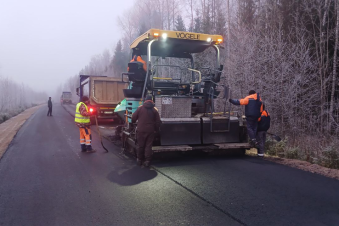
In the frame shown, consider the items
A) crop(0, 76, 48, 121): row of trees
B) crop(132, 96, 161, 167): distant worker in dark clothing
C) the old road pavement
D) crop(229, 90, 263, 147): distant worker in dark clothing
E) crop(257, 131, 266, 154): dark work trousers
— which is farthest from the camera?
crop(0, 76, 48, 121): row of trees

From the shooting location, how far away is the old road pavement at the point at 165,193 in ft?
12.2

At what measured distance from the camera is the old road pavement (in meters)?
3.73

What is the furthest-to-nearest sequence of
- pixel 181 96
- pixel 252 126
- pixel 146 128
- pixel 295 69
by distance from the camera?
pixel 295 69, pixel 252 126, pixel 181 96, pixel 146 128

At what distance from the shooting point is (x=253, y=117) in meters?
7.21

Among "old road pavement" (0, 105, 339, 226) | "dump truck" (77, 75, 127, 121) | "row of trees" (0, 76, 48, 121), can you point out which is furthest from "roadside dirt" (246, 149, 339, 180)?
"row of trees" (0, 76, 48, 121)

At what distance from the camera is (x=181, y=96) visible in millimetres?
6887

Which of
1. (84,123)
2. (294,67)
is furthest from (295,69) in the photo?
(84,123)

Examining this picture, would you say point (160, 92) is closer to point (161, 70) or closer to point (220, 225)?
point (161, 70)

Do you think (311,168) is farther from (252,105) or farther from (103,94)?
(103,94)

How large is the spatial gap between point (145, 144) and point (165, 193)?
1.96 meters

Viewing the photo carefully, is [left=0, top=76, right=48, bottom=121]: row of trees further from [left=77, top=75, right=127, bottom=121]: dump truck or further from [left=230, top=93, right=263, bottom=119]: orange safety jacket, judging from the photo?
[left=230, top=93, right=263, bottom=119]: orange safety jacket

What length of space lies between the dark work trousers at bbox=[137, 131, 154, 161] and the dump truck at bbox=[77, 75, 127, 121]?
10677 mm

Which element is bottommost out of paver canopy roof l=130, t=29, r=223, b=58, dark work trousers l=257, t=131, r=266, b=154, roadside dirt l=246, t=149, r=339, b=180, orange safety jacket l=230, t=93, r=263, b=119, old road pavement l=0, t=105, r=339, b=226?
old road pavement l=0, t=105, r=339, b=226

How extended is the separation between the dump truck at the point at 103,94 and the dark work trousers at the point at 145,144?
1068 cm
